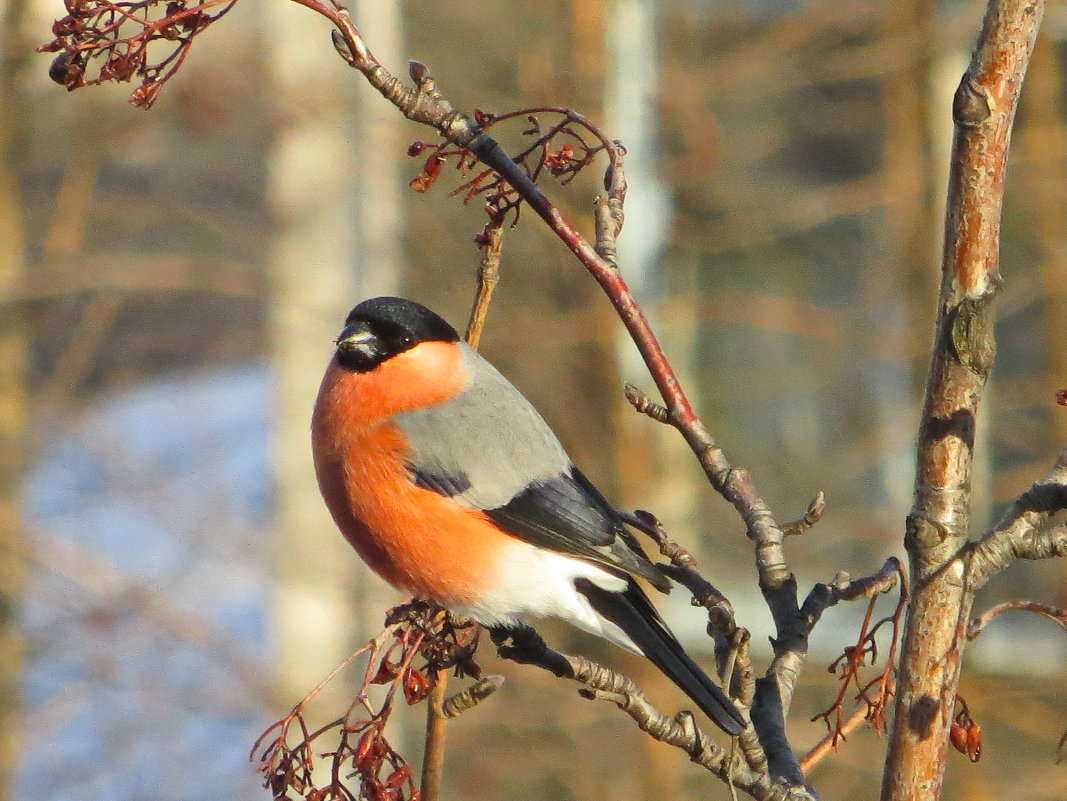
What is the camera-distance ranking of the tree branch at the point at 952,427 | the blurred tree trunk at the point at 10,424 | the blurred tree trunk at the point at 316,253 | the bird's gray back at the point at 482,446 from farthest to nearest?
the blurred tree trunk at the point at 316,253
the blurred tree trunk at the point at 10,424
the bird's gray back at the point at 482,446
the tree branch at the point at 952,427

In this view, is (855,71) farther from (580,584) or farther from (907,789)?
(907,789)

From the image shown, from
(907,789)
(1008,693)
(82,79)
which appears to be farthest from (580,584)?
(1008,693)

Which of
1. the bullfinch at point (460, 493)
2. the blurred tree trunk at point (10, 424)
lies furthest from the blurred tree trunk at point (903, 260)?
the blurred tree trunk at point (10, 424)

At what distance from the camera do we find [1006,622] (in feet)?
14.5

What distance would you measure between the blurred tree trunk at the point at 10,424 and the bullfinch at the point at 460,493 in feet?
7.28

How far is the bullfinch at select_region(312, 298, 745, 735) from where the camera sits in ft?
5.41

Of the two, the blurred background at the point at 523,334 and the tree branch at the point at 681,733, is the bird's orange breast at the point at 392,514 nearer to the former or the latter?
the tree branch at the point at 681,733

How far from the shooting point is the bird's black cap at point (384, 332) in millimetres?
1906

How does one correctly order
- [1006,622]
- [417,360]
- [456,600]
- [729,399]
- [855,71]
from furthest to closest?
[729,399] → [1006,622] → [855,71] → [417,360] → [456,600]

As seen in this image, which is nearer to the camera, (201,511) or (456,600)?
(456,600)

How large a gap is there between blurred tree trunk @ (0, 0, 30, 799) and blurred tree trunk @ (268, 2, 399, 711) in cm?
106

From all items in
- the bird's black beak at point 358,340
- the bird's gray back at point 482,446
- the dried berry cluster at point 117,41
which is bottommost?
the dried berry cluster at point 117,41

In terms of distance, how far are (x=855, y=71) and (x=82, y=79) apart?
3.31 m

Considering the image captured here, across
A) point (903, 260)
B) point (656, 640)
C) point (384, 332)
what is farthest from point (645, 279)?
point (656, 640)
